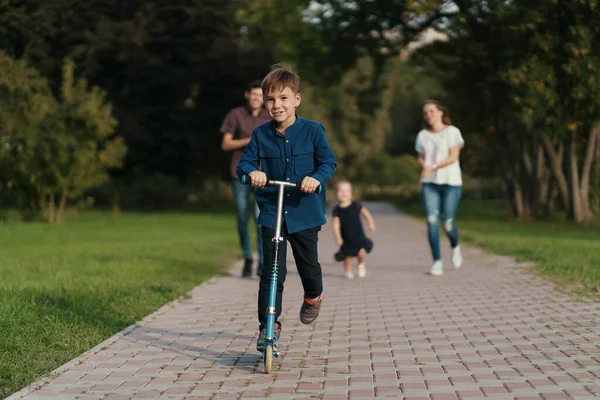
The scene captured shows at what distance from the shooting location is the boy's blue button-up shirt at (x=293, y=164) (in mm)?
6367

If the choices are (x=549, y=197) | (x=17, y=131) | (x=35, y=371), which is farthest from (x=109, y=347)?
(x=549, y=197)

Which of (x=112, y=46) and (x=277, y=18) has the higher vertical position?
(x=277, y=18)

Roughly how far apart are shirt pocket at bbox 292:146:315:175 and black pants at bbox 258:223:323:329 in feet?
1.18

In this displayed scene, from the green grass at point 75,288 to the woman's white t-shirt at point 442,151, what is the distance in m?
3.02

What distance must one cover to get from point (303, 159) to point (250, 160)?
0.33 metres

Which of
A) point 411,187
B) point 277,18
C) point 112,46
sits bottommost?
point 411,187

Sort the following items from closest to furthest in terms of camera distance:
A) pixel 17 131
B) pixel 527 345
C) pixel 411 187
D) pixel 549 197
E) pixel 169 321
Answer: pixel 527 345 → pixel 169 321 → pixel 17 131 → pixel 549 197 → pixel 411 187

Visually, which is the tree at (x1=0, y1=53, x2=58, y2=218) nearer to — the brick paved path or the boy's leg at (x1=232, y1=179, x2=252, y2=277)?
the boy's leg at (x1=232, y1=179, x2=252, y2=277)

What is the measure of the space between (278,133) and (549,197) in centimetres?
2844

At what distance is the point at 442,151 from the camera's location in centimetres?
1230

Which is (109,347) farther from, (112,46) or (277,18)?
(277,18)

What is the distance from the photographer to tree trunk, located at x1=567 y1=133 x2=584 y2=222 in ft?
91.7

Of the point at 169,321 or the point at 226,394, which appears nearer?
the point at 226,394

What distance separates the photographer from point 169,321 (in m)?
8.41
